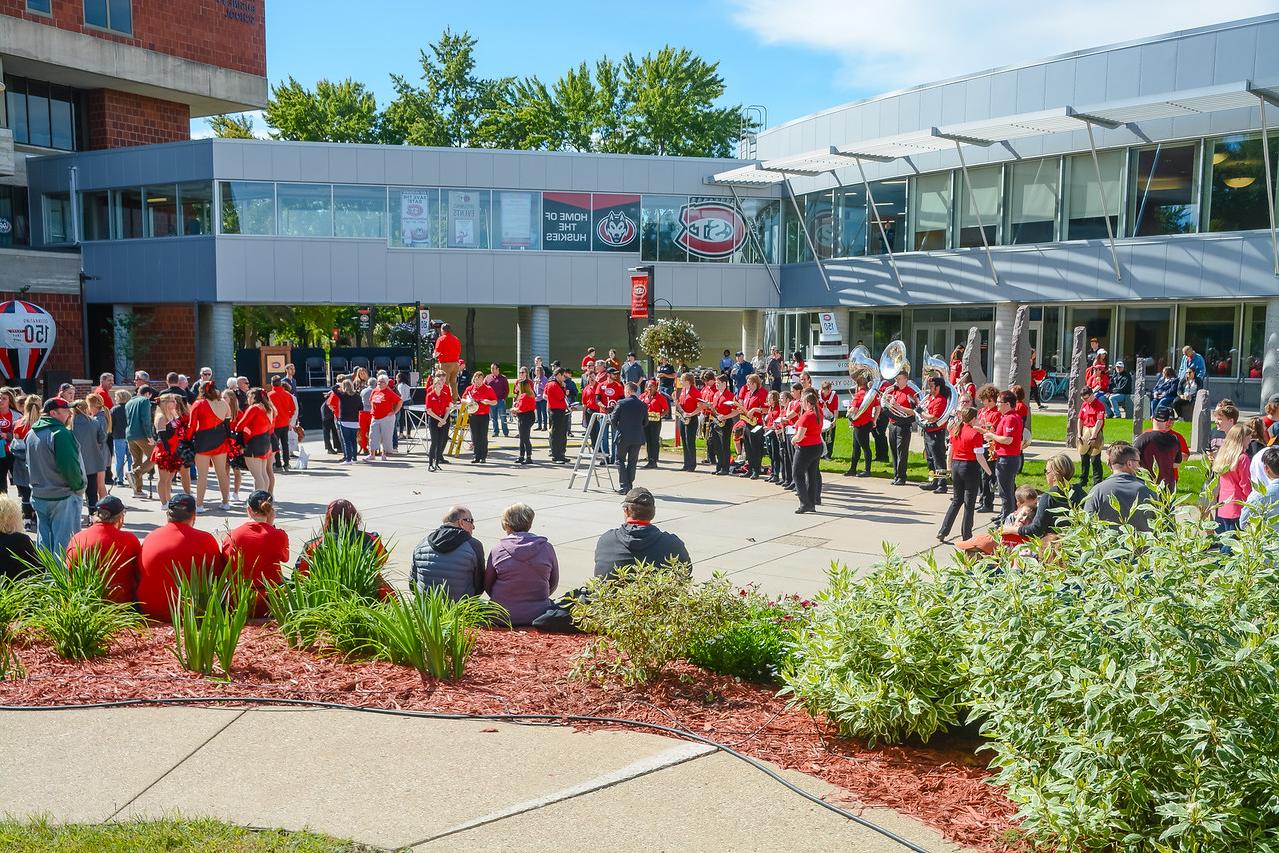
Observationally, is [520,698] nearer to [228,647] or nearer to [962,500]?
[228,647]

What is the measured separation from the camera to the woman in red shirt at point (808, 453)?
14.4 m

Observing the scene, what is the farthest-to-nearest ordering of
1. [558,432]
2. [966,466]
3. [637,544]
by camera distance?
[558,432] → [966,466] → [637,544]

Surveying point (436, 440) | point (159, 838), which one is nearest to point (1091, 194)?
point (436, 440)

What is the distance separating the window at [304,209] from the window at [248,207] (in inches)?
10.8

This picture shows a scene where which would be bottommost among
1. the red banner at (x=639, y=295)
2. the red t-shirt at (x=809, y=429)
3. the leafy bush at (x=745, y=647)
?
the leafy bush at (x=745, y=647)

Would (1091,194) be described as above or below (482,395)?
above

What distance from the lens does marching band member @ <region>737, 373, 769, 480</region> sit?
58.2 feet

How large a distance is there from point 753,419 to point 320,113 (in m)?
48.2

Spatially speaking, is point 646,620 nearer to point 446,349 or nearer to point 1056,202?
point 446,349

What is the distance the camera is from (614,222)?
38.0m

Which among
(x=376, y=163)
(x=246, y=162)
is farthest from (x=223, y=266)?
(x=376, y=163)

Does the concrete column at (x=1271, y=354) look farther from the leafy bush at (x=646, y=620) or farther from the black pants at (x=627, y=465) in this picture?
the leafy bush at (x=646, y=620)

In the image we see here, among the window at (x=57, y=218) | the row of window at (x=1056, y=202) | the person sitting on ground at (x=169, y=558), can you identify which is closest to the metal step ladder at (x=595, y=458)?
the person sitting on ground at (x=169, y=558)

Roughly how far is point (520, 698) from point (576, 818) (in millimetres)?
1681
